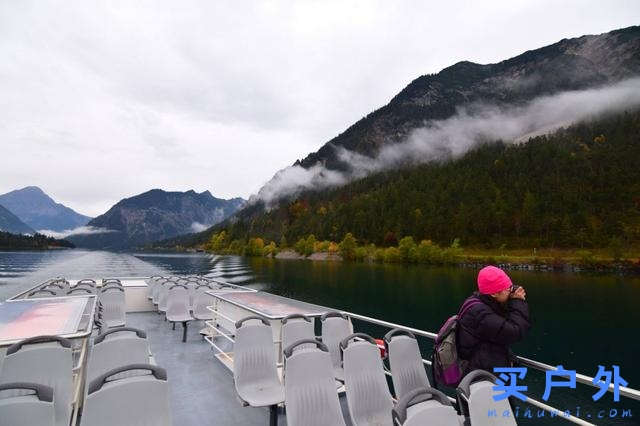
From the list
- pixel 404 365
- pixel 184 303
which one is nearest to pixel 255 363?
pixel 404 365

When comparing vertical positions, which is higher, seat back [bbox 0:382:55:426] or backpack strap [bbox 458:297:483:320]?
backpack strap [bbox 458:297:483:320]

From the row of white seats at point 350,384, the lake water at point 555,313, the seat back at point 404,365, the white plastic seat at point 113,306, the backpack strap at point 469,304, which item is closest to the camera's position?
the row of white seats at point 350,384

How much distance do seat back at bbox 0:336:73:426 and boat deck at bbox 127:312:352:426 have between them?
1556mm

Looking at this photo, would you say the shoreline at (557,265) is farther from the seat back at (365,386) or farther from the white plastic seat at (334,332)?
the seat back at (365,386)

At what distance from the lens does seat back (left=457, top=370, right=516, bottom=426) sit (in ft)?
7.59

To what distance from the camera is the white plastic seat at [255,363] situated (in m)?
3.84

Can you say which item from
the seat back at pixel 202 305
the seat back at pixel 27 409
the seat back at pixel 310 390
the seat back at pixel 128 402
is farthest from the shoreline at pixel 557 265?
the seat back at pixel 27 409

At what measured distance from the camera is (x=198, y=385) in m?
5.23

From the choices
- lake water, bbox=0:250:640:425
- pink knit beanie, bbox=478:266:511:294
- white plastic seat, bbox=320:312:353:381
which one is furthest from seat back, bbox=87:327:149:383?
lake water, bbox=0:250:640:425

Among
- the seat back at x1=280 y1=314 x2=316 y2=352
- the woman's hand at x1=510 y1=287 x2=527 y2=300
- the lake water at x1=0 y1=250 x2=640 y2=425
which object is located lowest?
the lake water at x1=0 y1=250 x2=640 y2=425

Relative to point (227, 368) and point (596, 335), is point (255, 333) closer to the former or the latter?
point (227, 368)

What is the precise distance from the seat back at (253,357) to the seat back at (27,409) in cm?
198

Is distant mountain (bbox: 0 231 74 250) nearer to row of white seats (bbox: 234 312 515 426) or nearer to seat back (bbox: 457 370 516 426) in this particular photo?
row of white seats (bbox: 234 312 515 426)

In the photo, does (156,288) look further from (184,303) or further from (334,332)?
(334,332)
